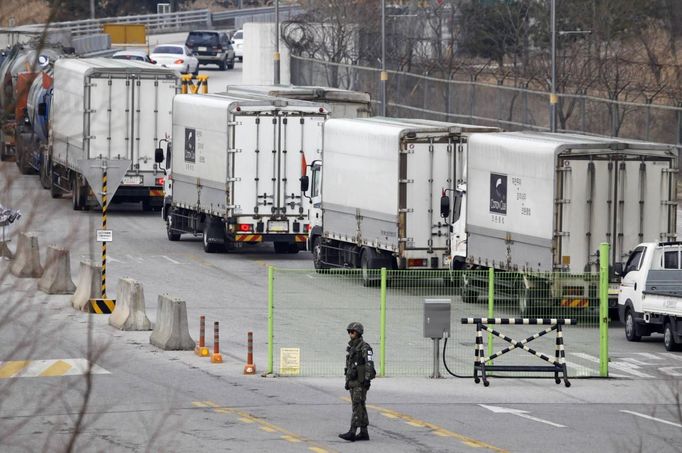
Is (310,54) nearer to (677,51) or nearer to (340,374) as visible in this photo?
(677,51)

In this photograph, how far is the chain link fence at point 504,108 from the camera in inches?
1896

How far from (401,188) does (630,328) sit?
6386 millimetres

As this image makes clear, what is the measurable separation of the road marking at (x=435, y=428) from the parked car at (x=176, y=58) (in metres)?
62.1

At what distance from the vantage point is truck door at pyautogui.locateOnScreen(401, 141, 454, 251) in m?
31.3

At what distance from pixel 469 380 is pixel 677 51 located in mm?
53343

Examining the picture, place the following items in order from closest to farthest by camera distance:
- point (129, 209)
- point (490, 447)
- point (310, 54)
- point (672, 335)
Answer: point (490, 447), point (672, 335), point (129, 209), point (310, 54)

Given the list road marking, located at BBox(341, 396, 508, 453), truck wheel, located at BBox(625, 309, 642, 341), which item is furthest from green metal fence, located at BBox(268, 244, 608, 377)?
road marking, located at BBox(341, 396, 508, 453)

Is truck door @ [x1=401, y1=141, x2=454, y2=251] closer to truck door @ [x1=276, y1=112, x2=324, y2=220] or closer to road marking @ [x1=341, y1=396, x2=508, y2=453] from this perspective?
truck door @ [x1=276, y1=112, x2=324, y2=220]

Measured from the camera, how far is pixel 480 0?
77125mm

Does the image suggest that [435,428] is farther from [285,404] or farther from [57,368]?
[57,368]

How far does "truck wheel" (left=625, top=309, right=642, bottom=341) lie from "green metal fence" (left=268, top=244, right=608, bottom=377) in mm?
981

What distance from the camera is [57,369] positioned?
21.9 meters

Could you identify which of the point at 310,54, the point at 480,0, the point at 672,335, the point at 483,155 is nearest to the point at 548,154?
the point at 483,155

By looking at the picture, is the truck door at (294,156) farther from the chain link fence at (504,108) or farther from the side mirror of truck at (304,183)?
the chain link fence at (504,108)
